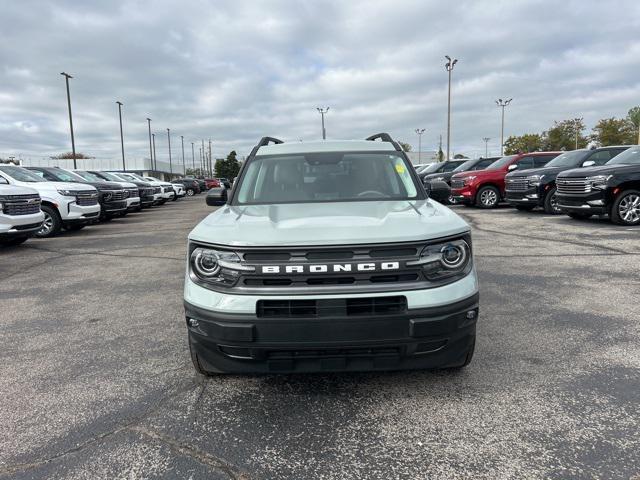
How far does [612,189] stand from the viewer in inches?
406

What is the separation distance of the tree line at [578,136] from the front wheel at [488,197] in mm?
62486

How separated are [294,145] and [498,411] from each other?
3028 mm

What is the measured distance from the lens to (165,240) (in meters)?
10.7

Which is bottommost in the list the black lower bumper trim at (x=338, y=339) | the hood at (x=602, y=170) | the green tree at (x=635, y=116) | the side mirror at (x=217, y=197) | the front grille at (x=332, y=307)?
the black lower bumper trim at (x=338, y=339)

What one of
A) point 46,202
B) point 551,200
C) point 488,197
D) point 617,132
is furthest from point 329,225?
point 617,132

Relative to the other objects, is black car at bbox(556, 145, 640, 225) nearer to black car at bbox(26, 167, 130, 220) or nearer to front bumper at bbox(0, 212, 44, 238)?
front bumper at bbox(0, 212, 44, 238)

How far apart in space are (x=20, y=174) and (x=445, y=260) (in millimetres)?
11747

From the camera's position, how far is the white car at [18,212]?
884 centimetres

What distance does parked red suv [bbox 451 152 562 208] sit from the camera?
52.5 feet

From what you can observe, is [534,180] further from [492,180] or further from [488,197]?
[488,197]

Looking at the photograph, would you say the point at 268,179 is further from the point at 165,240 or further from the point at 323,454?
the point at 165,240

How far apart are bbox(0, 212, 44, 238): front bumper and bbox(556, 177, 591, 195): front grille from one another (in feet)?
37.9

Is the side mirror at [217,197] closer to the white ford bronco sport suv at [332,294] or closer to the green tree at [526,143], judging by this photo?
the white ford bronco sport suv at [332,294]

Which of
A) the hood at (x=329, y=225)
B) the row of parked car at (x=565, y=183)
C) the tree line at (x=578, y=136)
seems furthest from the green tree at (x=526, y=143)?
the hood at (x=329, y=225)
